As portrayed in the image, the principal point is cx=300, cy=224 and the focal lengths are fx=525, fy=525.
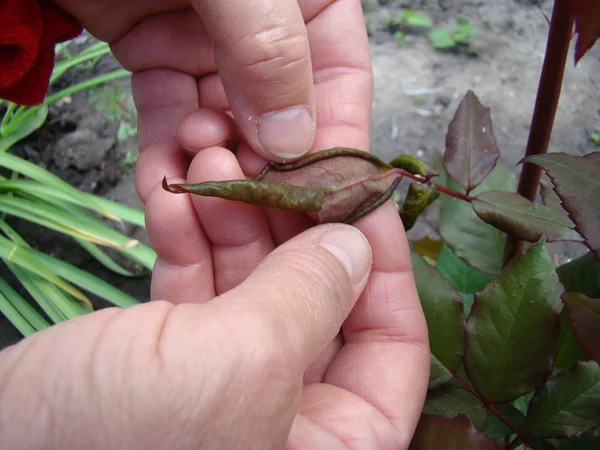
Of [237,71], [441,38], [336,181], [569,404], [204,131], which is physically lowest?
[441,38]

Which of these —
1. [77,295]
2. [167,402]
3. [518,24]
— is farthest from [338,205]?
[518,24]

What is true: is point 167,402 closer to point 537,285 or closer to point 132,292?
point 537,285

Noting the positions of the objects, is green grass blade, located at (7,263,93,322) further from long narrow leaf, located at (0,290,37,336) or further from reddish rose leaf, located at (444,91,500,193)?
reddish rose leaf, located at (444,91,500,193)

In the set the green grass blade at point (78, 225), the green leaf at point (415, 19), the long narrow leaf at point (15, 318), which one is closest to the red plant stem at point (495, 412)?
the green grass blade at point (78, 225)

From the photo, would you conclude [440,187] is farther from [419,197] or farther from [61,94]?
[61,94]

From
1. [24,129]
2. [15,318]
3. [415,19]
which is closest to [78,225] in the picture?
[15,318]

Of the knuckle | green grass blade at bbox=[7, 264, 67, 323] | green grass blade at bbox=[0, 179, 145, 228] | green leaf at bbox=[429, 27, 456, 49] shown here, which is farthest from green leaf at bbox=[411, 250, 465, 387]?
green leaf at bbox=[429, 27, 456, 49]

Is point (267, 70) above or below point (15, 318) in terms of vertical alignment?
above
